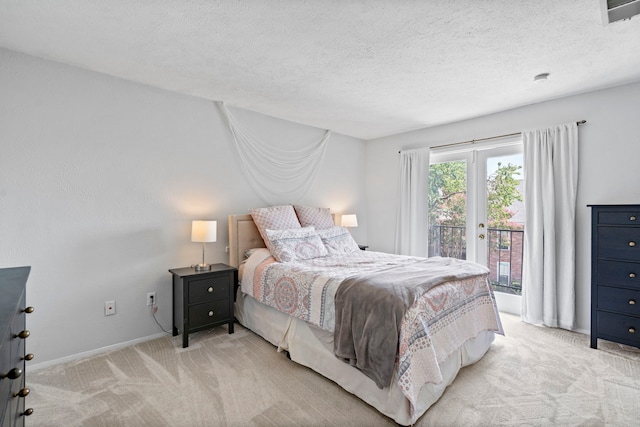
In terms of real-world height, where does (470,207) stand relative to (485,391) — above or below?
above

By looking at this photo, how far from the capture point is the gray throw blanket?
68.7 inches

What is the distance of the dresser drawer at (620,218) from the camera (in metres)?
2.48

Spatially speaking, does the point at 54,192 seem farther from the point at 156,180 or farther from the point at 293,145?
the point at 293,145

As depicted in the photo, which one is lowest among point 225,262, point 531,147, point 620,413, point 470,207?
point 620,413

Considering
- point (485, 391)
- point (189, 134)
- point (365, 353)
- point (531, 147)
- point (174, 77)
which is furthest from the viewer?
point (531, 147)

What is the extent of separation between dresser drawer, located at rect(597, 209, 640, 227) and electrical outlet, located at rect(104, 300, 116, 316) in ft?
14.2

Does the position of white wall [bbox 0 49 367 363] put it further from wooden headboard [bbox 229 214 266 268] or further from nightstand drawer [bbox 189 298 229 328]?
nightstand drawer [bbox 189 298 229 328]

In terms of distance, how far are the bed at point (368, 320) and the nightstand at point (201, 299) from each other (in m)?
0.21

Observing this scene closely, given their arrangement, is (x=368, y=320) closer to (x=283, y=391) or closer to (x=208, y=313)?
(x=283, y=391)

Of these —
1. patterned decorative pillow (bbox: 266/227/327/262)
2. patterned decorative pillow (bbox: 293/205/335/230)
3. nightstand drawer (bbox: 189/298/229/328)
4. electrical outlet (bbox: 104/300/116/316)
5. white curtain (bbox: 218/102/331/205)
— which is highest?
white curtain (bbox: 218/102/331/205)

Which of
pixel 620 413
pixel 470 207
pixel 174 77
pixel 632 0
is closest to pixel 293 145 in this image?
pixel 174 77

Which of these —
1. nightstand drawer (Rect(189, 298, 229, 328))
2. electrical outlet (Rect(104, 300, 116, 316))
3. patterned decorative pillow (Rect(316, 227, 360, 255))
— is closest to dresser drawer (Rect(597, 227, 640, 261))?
patterned decorative pillow (Rect(316, 227, 360, 255))

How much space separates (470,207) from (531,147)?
952 millimetres

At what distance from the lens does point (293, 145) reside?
13.3 ft
